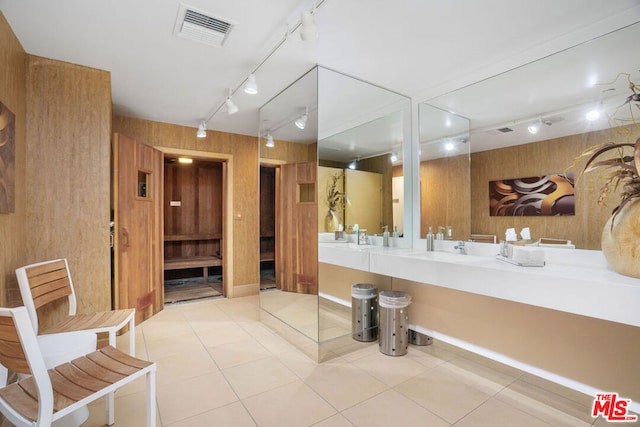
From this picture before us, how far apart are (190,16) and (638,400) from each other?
3820mm

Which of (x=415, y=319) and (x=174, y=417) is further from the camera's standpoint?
(x=415, y=319)

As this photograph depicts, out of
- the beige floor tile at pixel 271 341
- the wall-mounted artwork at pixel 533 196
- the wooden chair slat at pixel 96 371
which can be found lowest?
the beige floor tile at pixel 271 341

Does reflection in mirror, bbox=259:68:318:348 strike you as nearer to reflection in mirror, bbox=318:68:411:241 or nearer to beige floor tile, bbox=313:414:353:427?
reflection in mirror, bbox=318:68:411:241

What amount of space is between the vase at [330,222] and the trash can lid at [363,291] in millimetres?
722

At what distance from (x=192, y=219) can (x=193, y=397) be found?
453 cm

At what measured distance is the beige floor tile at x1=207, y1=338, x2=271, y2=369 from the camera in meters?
2.70

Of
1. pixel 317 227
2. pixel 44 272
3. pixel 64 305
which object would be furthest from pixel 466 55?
pixel 64 305

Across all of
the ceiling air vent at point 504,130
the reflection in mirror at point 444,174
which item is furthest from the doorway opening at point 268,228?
the ceiling air vent at point 504,130

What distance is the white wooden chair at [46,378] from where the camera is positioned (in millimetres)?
1237

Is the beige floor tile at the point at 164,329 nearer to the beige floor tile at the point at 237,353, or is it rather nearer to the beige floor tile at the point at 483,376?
the beige floor tile at the point at 237,353

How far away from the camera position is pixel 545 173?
7.44 feet

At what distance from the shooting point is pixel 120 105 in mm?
3725

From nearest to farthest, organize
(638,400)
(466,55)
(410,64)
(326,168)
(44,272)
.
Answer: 1. (638,400)
2. (44,272)
3. (466,55)
4. (410,64)
5. (326,168)

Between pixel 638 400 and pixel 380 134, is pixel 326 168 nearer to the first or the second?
pixel 380 134
